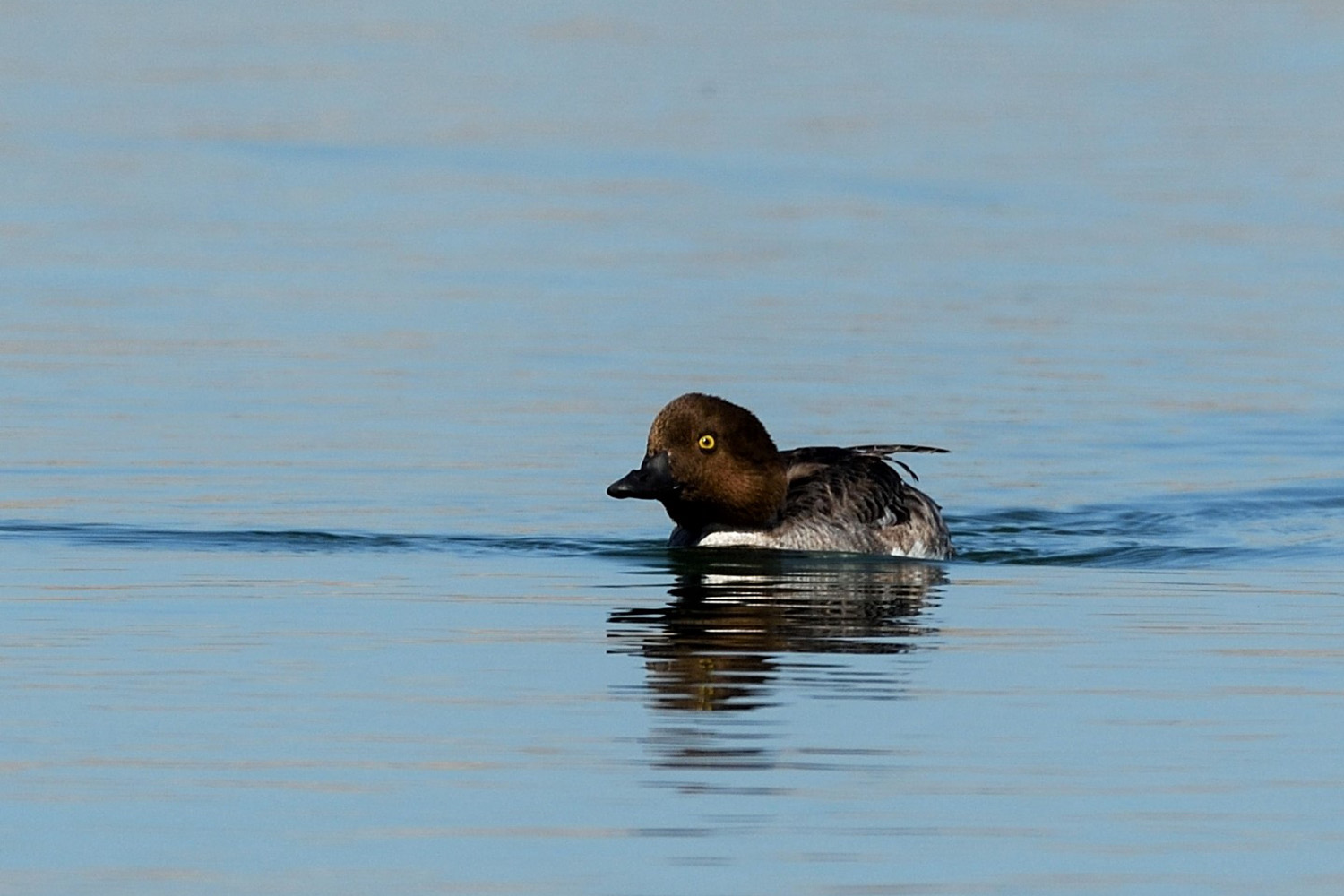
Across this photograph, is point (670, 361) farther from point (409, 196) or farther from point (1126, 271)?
point (409, 196)

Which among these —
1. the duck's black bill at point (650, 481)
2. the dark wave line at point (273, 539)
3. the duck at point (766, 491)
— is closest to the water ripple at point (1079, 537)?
the dark wave line at point (273, 539)

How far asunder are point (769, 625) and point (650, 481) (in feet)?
8.16

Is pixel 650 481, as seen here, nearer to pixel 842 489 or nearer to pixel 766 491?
pixel 766 491

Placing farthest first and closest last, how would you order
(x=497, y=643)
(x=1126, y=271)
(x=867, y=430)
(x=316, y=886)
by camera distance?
1. (x=1126, y=271)
2. (x=867, y=430)
3. (x=497, y=643)
4. (x=316, y=886)

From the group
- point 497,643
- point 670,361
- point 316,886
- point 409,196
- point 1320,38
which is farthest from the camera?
point 1320,38

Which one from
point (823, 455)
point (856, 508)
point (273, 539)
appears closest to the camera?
point (273, 539)

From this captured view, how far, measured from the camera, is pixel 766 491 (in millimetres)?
17688

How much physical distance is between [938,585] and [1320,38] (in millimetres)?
39004

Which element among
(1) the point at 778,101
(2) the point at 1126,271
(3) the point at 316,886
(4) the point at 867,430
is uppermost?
(1) the point at 778,101

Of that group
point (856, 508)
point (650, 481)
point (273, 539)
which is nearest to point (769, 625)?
point (650, 481)

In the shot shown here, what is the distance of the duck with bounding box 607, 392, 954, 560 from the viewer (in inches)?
683

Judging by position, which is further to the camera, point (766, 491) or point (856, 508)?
point (856, 508)

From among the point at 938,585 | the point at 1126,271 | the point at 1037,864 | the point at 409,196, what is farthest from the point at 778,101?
the point at 1037,864

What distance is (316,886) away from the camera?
9578 millimetres
